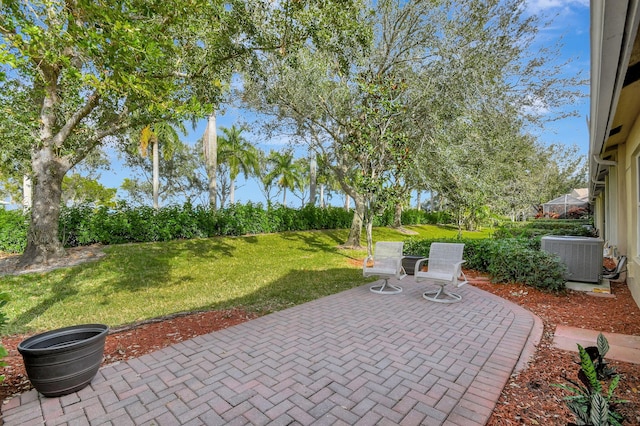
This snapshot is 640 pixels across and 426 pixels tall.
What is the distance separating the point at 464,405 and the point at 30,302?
7487 mm

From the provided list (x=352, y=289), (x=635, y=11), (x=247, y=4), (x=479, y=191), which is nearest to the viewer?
(x=635, y=11)

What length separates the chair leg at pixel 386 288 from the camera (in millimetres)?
6468

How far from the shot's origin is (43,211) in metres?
8.37

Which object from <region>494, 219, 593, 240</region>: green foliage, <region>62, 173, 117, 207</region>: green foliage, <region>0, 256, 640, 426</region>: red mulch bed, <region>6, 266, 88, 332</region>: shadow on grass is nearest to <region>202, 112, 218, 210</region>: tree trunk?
<region>6, 266, 88, 332</region>: shadow on grass

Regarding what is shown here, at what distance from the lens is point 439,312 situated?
5.10m

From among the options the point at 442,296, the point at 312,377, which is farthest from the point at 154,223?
the point at 312,377

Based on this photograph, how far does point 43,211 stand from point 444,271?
398 inches

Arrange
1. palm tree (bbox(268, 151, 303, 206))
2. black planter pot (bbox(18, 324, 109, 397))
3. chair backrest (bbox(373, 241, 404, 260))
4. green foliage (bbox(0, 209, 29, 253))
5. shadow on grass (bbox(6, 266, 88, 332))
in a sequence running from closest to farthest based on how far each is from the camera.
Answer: black planter pot (bbox(18, 324, 109, 397)) → shadow on grass (bbox(6, 266, 88, 332)) → chair backrest (bbox(373, 241, 404, 260)) → green foliage (bbox(0, 209, 29, 253)) → palm tree (bbox(268, 151, 303, 206))

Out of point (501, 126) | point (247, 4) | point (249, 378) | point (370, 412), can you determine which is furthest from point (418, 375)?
point (501, 126)

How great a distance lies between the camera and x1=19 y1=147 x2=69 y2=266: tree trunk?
27.0 ft

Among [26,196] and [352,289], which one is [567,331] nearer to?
[352,289]

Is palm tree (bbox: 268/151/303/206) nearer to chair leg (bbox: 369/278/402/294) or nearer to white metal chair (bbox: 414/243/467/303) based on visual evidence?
chair leg (bbox: 369/278/402/294)

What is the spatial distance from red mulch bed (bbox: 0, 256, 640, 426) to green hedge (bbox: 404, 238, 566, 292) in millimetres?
234

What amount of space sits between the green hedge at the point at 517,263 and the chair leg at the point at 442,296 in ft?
4.16
